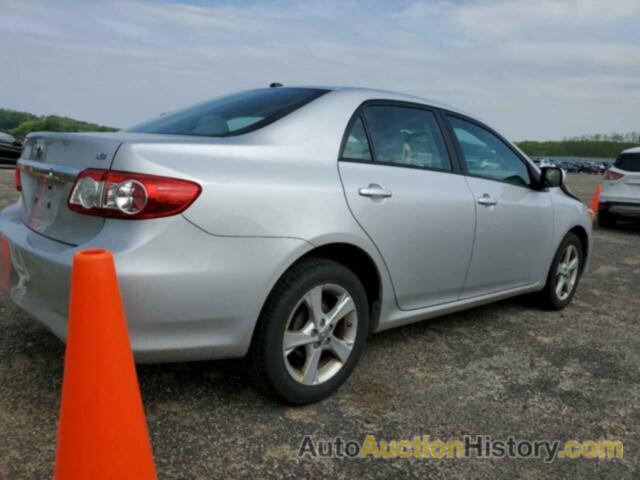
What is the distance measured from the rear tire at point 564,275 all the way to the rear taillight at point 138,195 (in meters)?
3.12

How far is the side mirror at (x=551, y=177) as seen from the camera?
3910 millimetres

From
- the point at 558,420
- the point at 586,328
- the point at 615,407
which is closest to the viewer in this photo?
the point at 558,420

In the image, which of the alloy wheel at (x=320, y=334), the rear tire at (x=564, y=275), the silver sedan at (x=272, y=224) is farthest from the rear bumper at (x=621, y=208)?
the alloy wheel at (x=320, y=334)

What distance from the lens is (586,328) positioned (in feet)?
13.0

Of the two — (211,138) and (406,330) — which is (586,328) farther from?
(211,138)

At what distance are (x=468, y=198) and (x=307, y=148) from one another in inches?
46.6

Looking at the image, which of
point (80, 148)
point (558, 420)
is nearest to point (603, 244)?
point (558, 420)

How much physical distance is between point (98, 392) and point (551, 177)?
3.36 metres

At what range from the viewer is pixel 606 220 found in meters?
10.1

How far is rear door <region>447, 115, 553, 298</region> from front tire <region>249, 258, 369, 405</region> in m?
1.04

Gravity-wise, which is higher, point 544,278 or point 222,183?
point 222,183

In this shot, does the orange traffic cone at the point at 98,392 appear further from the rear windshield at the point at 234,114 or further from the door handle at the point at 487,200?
the door handle at the point at 487,200

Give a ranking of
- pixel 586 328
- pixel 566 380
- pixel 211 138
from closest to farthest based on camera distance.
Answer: pixel 211 138
pixel 566 380
pixel 586 328

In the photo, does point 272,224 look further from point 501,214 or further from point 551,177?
point 551,177
